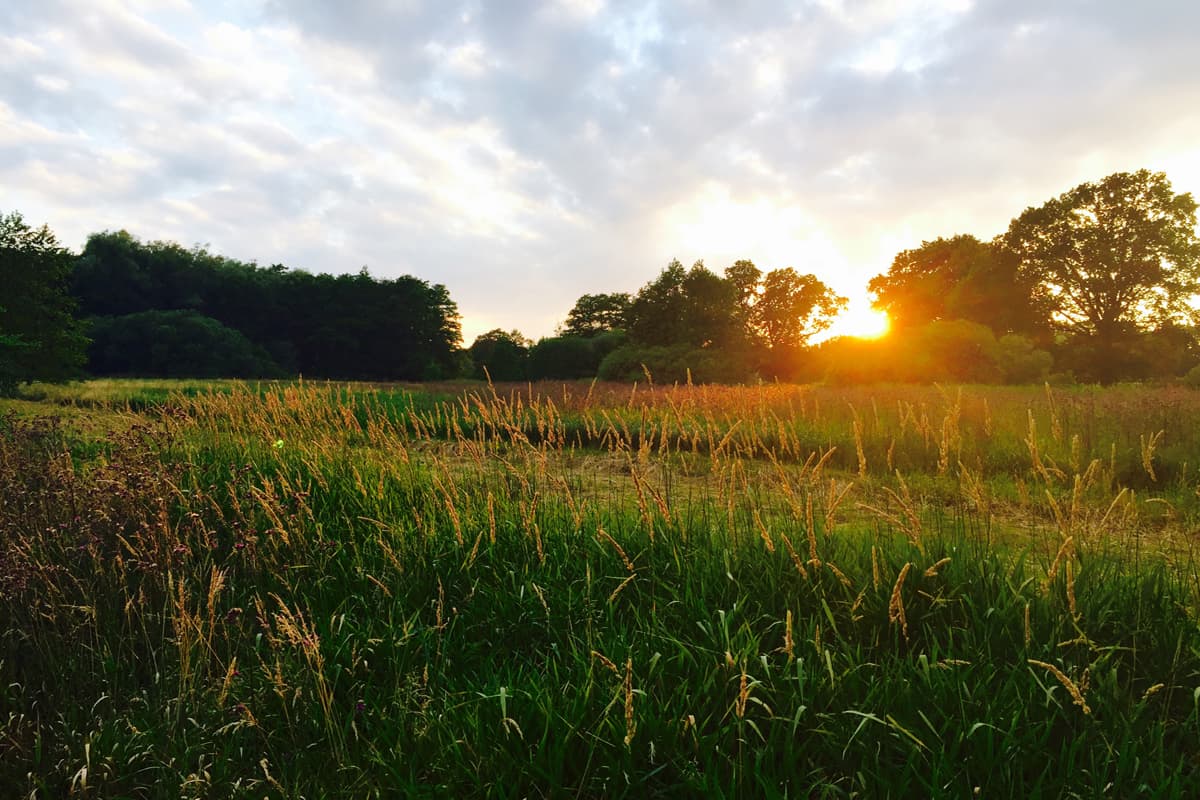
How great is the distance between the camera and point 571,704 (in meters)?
2.21

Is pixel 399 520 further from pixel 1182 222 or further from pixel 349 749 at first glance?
pixel 1182 222

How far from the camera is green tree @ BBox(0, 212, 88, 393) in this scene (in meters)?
14.7

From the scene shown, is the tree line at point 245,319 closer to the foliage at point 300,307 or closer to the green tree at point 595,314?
the foliage at point 300,307

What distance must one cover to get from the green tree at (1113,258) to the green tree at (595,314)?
1248 inches

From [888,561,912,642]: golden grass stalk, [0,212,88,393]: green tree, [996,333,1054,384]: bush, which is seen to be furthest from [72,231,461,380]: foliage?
[888,561,912,642]: golden grass stalk

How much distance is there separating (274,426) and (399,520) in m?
3.05

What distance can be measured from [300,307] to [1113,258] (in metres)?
58.9

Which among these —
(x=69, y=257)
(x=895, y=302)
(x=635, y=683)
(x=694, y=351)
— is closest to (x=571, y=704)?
(x=635, y=683)

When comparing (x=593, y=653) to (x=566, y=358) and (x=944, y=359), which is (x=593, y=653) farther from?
(x=566, y=358)

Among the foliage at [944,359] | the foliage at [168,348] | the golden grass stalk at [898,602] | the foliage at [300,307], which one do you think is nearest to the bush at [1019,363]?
the foliage at [944,359]

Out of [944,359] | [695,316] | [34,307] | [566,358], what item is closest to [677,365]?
[695,316]

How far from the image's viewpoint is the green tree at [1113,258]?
25297mm

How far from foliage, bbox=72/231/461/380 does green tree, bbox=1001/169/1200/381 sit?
4196cm

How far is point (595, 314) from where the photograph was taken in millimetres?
54250
